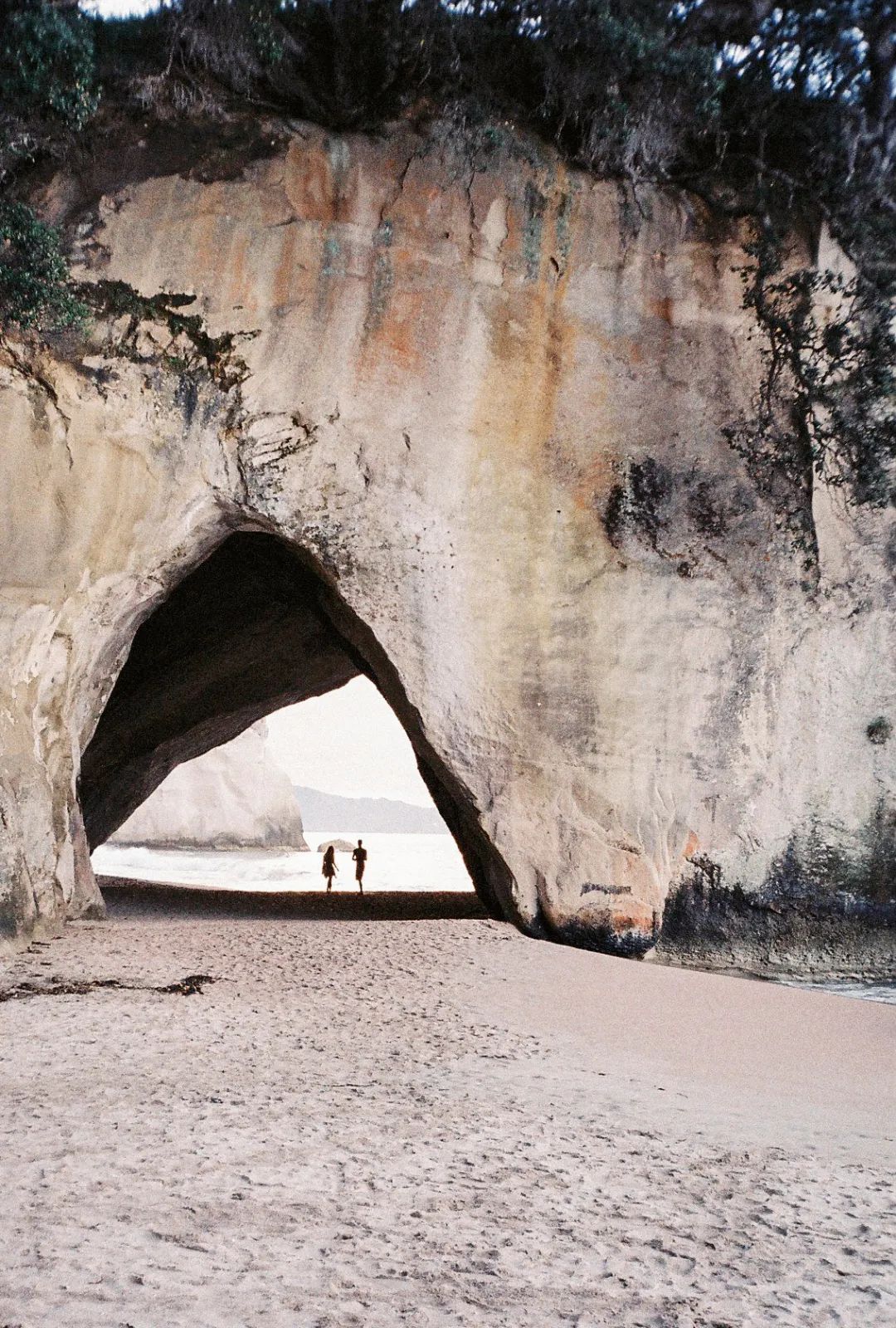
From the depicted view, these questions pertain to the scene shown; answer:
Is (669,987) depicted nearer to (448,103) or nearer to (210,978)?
(210,978)

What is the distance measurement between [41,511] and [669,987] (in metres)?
5.55

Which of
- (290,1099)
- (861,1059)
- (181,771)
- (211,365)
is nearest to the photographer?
(290,1099)

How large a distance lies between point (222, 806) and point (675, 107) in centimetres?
3417

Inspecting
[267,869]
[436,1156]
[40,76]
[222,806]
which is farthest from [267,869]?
[436,1156]

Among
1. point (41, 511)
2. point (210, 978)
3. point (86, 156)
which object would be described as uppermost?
point (86, 156)

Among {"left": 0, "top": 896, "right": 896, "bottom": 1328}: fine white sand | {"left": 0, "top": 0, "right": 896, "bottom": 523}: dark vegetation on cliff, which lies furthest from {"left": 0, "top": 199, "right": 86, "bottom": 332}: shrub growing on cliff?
{"left": 0, "top": 896, "right": 896, "bottom": 1328}: fine white sand

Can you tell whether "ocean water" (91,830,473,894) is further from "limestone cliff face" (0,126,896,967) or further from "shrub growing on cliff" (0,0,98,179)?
"shrub growing on cliff" (0,0,98,179)

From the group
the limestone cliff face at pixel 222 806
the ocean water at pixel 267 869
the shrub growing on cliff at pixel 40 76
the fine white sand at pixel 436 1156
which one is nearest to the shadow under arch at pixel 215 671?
the shrub growing on cliff at pixel 40 76

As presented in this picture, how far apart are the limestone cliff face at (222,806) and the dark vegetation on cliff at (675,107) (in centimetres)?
3023

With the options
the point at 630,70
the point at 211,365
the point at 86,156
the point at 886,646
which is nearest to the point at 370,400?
the point at 211,365

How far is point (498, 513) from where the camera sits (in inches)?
320

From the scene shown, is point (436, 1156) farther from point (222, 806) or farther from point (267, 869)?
point (222, 806)

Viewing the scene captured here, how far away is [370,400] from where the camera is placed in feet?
26.5

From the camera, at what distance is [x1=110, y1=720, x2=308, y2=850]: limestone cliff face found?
37531 millimetres
